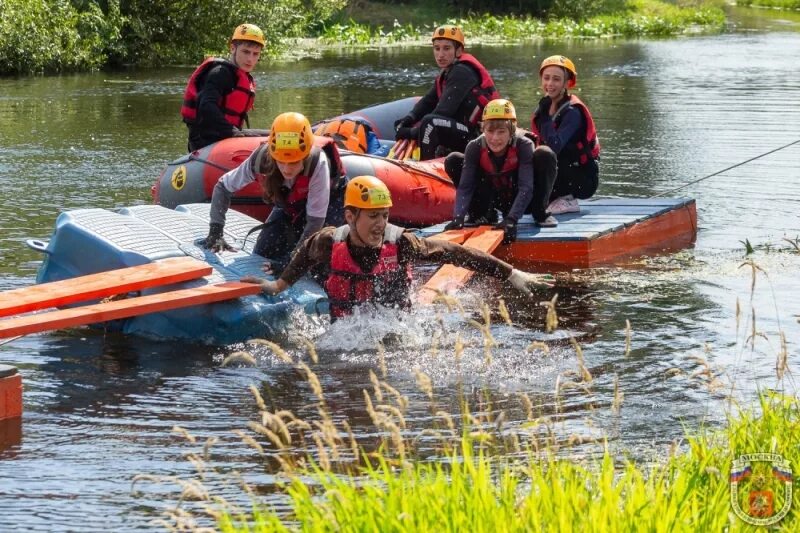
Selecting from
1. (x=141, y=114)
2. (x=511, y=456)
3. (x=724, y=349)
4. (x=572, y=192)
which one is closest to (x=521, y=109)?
(x=141, y=114)

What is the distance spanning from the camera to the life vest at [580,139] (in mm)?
9848

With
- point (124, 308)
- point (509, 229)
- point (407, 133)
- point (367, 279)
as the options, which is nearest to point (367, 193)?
point (367, 279)

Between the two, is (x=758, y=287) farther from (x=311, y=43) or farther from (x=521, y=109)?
(x=311, y=43)

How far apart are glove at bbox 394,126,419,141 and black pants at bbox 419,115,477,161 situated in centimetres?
13

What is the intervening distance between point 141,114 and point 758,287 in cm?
1179

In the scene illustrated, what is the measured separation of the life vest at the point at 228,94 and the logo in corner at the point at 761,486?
22.4 feet

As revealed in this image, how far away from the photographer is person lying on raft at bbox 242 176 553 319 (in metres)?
6.96

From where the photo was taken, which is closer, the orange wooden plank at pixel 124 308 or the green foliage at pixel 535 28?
the orange wooden plank at pixel 124 308

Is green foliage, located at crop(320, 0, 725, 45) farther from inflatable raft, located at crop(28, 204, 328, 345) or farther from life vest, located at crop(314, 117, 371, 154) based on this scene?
inflatable raft, located at crop(28, 204, 328, 345)

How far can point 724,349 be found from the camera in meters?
7.29

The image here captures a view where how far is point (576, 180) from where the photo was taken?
10.3 meters

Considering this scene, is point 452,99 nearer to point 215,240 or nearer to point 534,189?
point 534,189

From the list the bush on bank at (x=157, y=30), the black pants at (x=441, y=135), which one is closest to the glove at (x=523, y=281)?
the black pants at (x=441, y=135)

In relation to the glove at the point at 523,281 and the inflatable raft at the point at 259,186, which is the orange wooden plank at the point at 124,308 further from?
the inflatable raft at the point at 259,186
